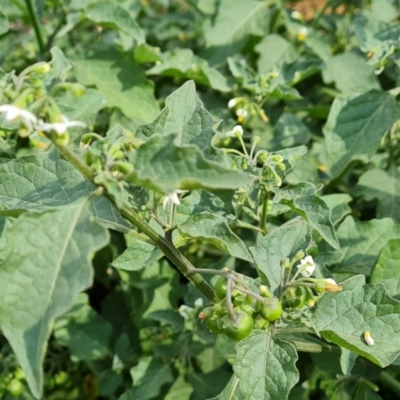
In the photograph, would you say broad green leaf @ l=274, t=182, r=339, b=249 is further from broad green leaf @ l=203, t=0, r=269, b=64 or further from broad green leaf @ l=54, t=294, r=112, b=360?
broad green leaf @ l=203, t=0, r=269, b=64

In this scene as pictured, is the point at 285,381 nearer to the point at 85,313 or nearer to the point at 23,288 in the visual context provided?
the point at 23,288

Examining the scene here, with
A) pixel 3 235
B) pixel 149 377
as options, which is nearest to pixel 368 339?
pixel 149 377

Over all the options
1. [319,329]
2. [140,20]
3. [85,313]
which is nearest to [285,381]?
[319,329]

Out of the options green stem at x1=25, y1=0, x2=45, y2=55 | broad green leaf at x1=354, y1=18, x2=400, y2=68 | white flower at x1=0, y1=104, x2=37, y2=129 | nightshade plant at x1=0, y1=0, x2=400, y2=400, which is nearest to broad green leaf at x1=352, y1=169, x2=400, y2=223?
nightshade plant at x1=0, y1=0, x2=400, y2=400

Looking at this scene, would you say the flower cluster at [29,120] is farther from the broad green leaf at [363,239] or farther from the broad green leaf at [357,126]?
the broad green leaf at [357,126]

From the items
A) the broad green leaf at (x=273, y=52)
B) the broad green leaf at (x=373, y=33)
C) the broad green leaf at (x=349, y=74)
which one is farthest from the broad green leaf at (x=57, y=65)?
the broad green leaf at (x=349, y=74)

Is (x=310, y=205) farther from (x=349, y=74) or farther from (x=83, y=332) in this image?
(x=349, y=74)
